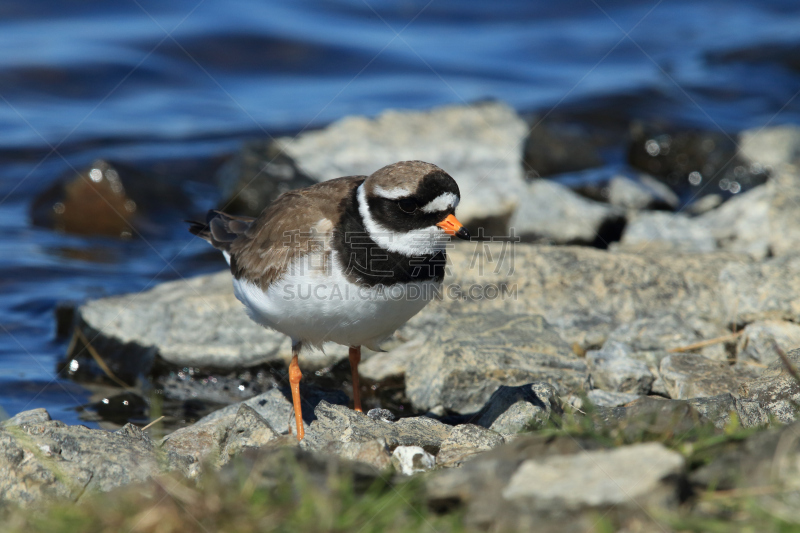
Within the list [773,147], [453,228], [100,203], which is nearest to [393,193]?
[453,228]

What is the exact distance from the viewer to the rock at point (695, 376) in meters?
5.37

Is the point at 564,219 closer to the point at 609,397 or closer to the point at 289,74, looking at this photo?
the point at 609,397

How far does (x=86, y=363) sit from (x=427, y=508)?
5.41 meters

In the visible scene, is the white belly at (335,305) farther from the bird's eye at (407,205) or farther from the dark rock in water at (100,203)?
the dark rock in water at (100,203)

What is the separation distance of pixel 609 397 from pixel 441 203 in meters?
2.06

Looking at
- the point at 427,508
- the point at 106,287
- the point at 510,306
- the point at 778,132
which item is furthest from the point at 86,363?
the point at 778,132

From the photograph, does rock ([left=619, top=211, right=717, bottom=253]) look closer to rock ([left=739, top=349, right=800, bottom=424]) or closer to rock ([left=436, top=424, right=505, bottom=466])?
rock ([left=739, top=349, right=800, bottom=424])

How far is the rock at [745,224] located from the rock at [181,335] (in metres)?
5.12

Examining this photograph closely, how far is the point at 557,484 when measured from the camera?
304 centimetres

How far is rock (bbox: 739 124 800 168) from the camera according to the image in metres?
12.0

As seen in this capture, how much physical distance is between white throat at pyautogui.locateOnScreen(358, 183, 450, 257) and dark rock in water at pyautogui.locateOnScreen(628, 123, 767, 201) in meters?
8.41

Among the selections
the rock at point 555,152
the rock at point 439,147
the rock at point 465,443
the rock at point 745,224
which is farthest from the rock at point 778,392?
the rock at point 555,152

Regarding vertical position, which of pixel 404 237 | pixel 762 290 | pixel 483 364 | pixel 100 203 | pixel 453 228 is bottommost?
pixel 100 203

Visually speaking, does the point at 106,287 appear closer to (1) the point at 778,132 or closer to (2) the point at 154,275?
(2) the point at 154,275
